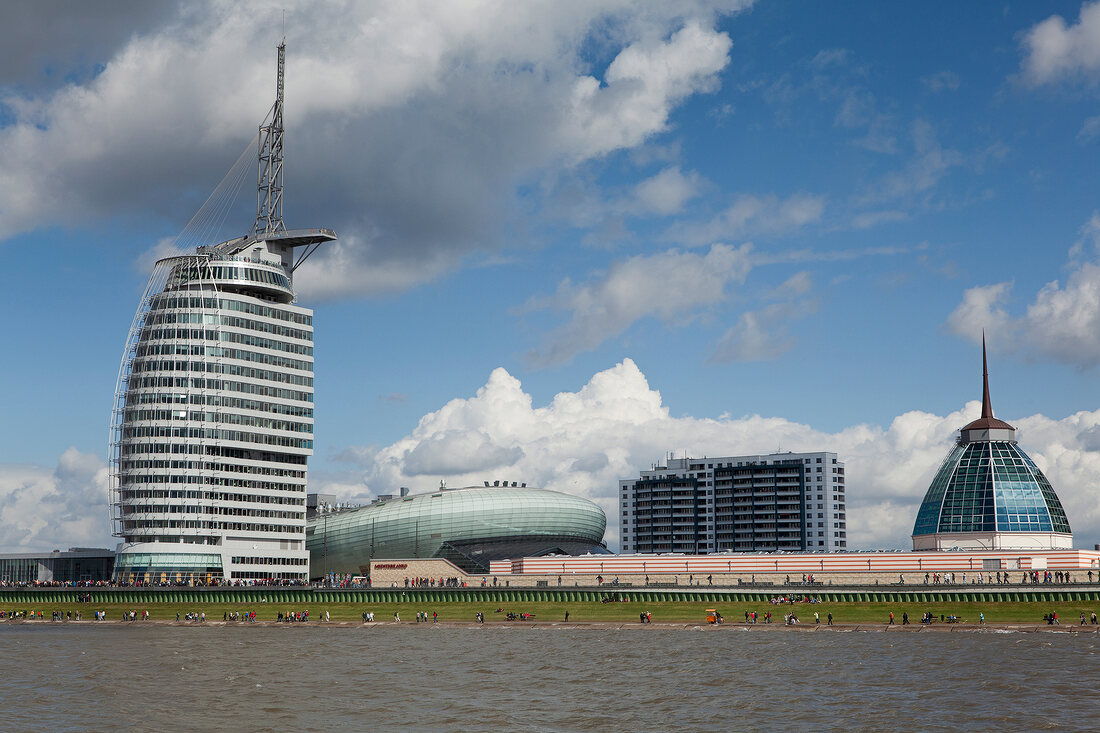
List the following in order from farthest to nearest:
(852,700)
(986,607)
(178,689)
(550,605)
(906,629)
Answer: (550,605)
(986,607)
(906,629)
(178,689)
(852,700)

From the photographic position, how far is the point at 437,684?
7688 centimetres

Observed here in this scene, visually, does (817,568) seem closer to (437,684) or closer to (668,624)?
(668,624)

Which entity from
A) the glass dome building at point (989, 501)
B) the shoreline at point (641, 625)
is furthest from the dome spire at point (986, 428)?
the shoreline at point (641, 625)

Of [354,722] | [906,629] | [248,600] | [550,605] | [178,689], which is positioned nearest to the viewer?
[354,722]

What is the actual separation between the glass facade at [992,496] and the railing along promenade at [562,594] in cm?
3409

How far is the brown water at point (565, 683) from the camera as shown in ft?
200

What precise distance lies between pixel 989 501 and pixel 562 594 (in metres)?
64.0

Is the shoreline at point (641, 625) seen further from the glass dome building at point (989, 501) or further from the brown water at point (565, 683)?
the glass dome building at point (989, 501)

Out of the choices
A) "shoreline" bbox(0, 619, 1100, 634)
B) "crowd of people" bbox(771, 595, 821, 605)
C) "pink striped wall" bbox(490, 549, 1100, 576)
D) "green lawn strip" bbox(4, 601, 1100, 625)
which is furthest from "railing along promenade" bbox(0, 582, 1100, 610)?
"shoreline" bbox(0, 619, 1100, 634)

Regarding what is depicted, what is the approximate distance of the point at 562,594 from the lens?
159250mm

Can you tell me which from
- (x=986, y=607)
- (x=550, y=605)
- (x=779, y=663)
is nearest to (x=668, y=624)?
(x=550, y=605)

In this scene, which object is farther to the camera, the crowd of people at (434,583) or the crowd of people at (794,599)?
the crowd of people at (434,583)

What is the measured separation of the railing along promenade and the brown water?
996 inches

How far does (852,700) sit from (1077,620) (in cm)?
6576
